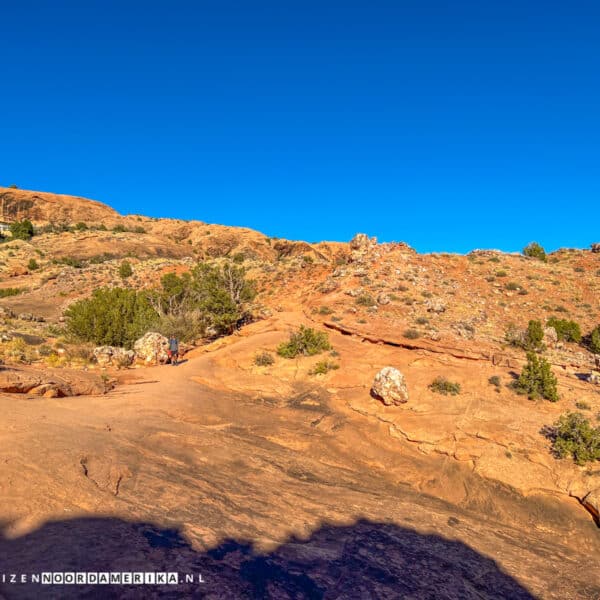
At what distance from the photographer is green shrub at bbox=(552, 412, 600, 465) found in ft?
26.5

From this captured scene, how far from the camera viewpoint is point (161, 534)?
3.94m

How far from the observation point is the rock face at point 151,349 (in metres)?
15.5

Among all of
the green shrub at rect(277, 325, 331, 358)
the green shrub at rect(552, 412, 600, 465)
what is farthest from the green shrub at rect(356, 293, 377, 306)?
the green shrub at rect(552, 412, 600, 465)

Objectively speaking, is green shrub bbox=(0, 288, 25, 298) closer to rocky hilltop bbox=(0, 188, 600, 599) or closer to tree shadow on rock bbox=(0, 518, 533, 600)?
rocky hilltop bbox=(0, 188, 600, 599)

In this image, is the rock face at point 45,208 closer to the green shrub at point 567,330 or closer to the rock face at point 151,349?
the rock face at point 151,349

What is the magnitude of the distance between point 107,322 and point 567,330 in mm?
22011

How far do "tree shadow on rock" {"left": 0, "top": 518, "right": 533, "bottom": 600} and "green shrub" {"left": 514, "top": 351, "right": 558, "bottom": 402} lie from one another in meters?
7.09

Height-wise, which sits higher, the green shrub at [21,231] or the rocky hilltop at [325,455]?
the green shrub at [21,231]

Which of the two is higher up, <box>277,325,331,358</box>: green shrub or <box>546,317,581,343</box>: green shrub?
<box>546,317,581,343</box>: green shrub

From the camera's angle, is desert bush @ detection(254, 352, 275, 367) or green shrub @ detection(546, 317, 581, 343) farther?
green shrub @ detection(546, 317, 581, 343)

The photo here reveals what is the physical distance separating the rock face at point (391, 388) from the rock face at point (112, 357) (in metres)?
9.44

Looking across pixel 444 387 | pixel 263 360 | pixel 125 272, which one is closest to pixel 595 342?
pixel 444 387

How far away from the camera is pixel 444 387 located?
37.4 feet

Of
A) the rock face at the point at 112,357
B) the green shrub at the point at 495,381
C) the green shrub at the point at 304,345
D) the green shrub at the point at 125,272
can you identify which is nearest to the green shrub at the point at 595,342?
the green shrub at the point at 495,381
